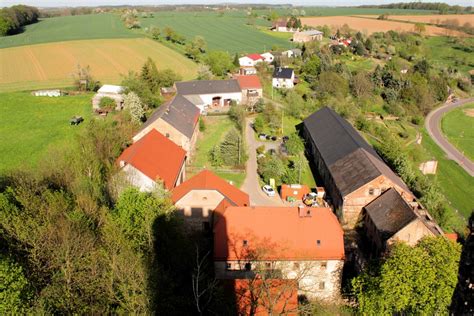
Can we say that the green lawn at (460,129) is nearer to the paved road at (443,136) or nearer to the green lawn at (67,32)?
the paved road at (443,136)

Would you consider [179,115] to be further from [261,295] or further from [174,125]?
[261,295]

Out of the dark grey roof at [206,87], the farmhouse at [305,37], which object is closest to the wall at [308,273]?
the dark grey roof at [206,87]

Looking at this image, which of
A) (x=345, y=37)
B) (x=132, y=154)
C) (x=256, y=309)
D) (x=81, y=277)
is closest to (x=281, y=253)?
(x=256, y=309)

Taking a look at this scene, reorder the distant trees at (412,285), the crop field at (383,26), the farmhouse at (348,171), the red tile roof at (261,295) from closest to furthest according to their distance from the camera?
Answer: 1. the distant trees at (412,285)
2. the red tile roof at (261,295)
3. the farmhouse at (348,171)
4. the crop field at (383,26)

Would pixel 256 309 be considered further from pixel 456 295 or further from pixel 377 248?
pixel 456 295

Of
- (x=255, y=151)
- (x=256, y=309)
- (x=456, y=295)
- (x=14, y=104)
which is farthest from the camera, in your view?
(x=14, y=104)

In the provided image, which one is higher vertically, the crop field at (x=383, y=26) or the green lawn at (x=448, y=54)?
the crop field at (x=383, y=26)
